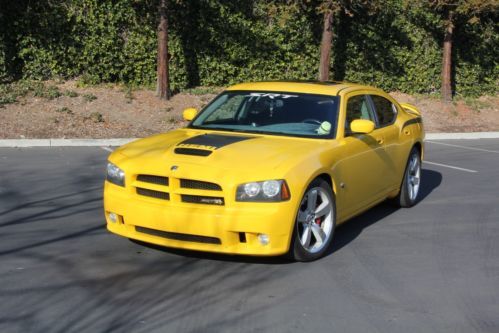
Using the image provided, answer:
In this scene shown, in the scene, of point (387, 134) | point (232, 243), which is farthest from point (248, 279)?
point (387, 134)

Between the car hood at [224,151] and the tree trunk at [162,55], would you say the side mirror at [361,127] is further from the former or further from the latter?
the tree trunk at [162,55]

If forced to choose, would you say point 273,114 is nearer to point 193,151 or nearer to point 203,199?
A: point 193,151

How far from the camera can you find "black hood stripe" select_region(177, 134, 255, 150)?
21.7ft

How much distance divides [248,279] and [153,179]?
1.14 metres

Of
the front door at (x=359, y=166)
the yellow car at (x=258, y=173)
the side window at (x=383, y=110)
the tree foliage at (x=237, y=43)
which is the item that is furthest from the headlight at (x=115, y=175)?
the tree foliage at (x=237, y=43)

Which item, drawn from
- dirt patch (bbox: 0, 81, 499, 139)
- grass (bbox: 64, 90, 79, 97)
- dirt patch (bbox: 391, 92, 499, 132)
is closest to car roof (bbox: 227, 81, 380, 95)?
dirt patch (bbox: 0, 81, 499, 139)

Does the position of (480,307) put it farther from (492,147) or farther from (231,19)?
(231,19)

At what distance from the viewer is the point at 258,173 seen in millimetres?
5980

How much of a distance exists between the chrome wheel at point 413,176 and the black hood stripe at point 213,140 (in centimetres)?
267

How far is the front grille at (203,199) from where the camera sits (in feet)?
19.5

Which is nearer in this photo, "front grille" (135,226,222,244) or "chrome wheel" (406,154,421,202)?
"front grille" (135,226,222,244)

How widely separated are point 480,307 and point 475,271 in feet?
3.21

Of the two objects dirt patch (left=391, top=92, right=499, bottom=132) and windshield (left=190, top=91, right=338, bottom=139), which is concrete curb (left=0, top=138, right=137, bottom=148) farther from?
dirt patch (left=391, top=92, right=499, bottom=132)

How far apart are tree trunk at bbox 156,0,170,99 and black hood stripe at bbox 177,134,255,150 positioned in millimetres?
10774
